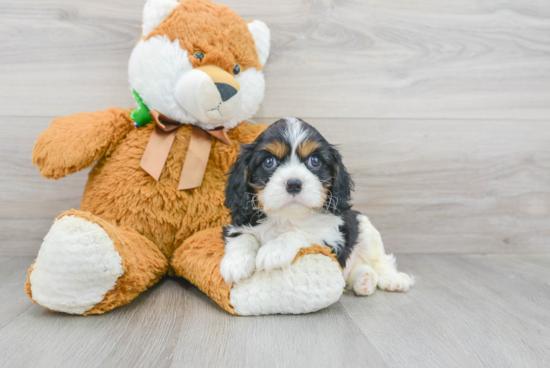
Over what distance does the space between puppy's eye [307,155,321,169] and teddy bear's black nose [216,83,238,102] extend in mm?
442

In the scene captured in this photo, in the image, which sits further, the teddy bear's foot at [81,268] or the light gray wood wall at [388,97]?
the light gray wood wall at [388,97]

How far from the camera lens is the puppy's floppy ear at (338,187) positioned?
52.1 inches

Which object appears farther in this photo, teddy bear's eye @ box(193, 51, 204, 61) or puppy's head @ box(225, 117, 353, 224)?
teddy bear's eye @ box(193, 51, 204, 61)

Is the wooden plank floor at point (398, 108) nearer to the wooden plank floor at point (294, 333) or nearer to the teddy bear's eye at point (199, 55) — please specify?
the wooden plank floor at point (294, 333)

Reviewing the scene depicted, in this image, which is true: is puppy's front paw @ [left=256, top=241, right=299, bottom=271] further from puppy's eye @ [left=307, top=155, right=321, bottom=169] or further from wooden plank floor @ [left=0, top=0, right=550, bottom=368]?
wooden plank floor @ [left=0, top=0, right=550, bottom=368]

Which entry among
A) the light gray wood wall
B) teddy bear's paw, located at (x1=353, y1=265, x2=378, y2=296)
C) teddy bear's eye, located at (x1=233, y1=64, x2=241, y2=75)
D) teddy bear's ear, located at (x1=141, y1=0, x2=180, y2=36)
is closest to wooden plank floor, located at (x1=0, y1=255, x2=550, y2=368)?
teddy bear's paw, located at (x1=353, y1=265, x2=378, y2=296)

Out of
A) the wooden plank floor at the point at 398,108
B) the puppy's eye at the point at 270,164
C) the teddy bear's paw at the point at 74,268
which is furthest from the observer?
the wooden plank floor at the point at 398,108

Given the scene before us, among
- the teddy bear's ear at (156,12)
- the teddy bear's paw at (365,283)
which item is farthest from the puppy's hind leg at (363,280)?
the teddy bear's ear at (156,12)

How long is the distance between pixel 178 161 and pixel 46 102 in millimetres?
824

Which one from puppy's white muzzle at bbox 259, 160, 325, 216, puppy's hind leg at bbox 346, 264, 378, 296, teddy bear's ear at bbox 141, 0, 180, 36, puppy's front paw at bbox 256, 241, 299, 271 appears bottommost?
puppy's hind leg at bbox 346, 264, 378, 296

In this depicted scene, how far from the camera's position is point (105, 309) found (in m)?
1.26

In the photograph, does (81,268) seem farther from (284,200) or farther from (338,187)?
(338,187)

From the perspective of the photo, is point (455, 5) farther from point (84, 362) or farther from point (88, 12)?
point (84, 362)

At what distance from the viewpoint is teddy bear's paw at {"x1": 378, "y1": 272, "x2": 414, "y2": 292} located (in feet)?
5.17
